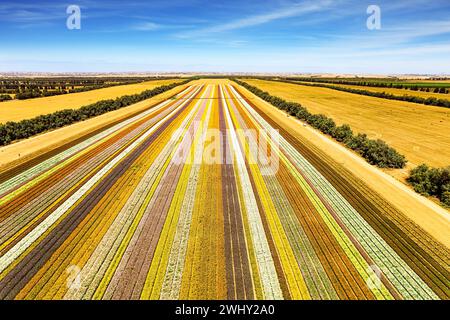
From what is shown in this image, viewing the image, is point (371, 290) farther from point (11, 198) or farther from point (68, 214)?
point (11, 198)

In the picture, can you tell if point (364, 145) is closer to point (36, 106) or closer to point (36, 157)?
point (36, 157)

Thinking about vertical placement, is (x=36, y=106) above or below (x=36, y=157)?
above

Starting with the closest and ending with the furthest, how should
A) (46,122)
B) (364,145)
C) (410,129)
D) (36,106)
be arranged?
(364,145) < (46,122) < (410,129) < (36,106)

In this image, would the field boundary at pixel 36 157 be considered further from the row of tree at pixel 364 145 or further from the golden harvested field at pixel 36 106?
the row of tree at pixel 364 145

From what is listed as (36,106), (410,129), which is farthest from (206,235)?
(36,106)

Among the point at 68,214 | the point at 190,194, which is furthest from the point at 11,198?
the point at 190,194

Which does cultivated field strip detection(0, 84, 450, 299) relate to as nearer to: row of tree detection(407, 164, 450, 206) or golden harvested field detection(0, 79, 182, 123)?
row of tree detection(407, 164, 450, 206)
